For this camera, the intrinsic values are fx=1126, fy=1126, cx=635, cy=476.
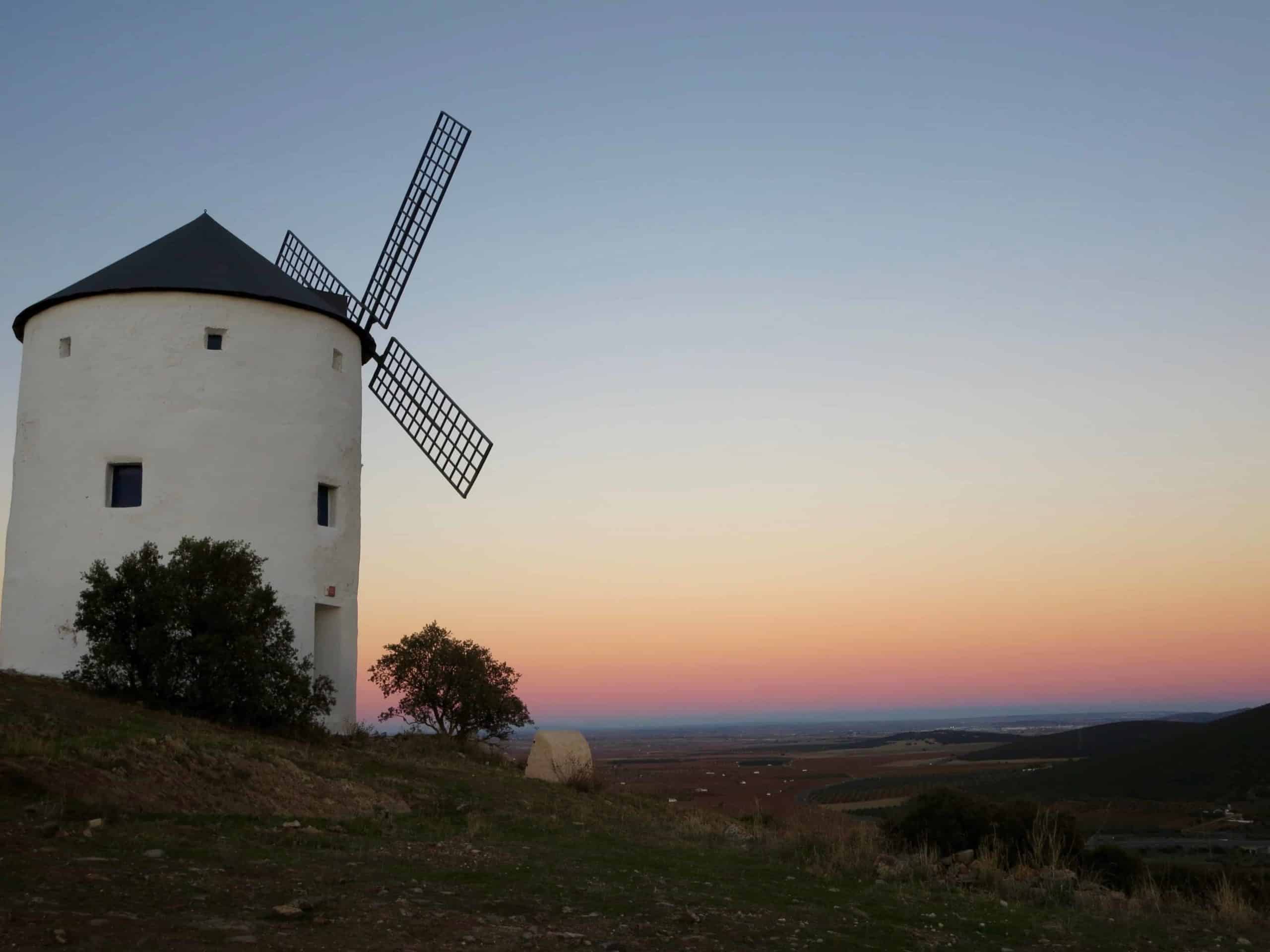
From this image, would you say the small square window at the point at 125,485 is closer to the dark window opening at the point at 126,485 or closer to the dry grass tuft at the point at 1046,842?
the dark window opening at the point at 126,485

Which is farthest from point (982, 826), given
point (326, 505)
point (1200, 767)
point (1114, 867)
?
point (1200, 767)

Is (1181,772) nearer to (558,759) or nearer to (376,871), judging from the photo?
(558,759)

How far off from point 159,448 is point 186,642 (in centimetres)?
468

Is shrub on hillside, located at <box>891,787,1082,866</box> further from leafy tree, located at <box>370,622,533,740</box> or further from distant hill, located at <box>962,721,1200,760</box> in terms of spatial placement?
distant hill, located at <box>962,721,1200,760</box>

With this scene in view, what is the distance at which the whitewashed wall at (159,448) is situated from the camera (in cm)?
1939

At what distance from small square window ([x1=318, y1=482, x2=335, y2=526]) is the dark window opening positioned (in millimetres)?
3187

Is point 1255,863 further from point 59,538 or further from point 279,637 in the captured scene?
point 59,538

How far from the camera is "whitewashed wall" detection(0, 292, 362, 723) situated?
19.4 meters

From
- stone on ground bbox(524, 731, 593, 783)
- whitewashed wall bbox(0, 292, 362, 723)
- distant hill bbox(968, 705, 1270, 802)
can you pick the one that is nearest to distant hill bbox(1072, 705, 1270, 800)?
distant hill bbox(968, 705, 1270, 802)

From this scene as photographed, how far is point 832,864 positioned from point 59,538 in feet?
48.1

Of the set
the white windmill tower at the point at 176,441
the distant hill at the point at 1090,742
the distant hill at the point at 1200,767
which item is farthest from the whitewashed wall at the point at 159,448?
the distant hill at the point at 1090,742

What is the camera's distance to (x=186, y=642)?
16.3 metres

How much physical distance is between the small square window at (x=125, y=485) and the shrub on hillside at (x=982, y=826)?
13915 mm

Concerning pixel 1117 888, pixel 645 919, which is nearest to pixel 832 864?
pixel 645 919
